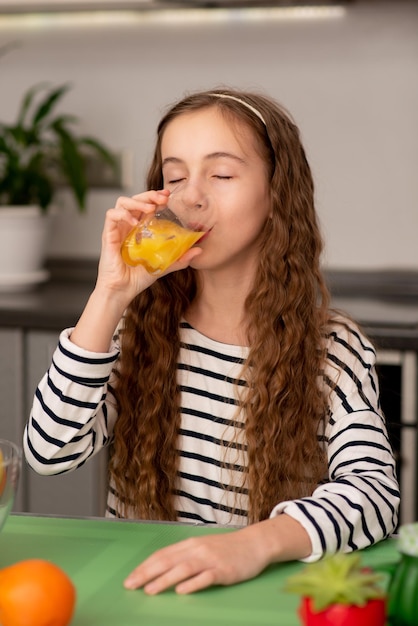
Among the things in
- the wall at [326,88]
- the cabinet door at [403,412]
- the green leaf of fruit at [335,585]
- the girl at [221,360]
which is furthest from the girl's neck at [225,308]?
the wall at [326,88]

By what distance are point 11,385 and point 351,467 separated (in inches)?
54.0

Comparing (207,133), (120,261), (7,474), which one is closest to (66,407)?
(120,261)

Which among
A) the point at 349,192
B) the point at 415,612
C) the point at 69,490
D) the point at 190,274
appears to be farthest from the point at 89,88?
the point at 415,612

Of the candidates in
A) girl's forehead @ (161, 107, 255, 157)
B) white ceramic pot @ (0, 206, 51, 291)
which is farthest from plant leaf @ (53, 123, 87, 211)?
girl's forehead @ (161, 107, 255, 157)

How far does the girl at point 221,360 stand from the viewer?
1.35m

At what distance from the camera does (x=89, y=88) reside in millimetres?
2932

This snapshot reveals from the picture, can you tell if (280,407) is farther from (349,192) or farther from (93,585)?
(349,192)

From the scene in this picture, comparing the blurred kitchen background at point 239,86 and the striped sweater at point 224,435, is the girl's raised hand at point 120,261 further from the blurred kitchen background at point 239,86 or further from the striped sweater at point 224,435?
the blurred kitchen background at point 239,86

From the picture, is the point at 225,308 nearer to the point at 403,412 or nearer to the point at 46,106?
the point at 403,412

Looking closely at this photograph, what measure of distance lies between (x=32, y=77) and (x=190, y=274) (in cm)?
160

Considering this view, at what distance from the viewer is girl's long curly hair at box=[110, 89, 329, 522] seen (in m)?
1.44

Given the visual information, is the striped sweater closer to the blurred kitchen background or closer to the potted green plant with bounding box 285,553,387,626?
the potted green plant with bounding box 285,553,387,626

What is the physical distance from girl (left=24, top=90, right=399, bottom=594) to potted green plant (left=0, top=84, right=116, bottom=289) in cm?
118

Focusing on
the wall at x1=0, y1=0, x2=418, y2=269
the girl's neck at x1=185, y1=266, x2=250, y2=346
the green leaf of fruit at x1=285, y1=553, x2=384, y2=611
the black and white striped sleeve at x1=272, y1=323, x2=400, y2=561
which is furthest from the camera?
the wall at x1=0, y1=0, x2=418, y2=269
